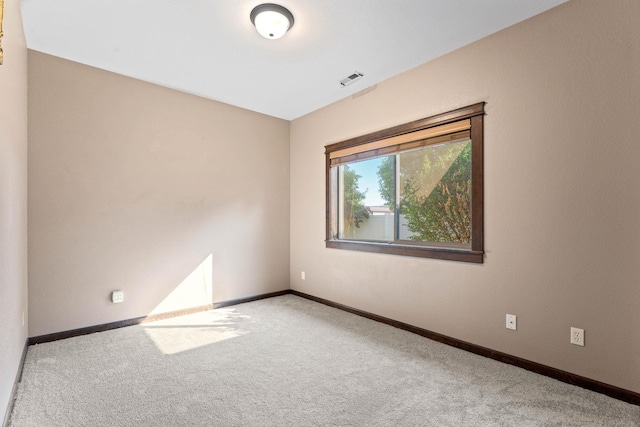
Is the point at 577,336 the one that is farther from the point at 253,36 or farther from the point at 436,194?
the point at 253,36

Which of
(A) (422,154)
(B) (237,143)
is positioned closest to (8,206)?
(B) (237,143)

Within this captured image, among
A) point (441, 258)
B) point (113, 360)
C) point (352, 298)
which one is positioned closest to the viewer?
point (113, 360)

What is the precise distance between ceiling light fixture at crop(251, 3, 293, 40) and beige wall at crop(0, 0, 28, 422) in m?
1.44

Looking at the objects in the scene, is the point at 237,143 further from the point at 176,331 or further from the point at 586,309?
the point at 586,309

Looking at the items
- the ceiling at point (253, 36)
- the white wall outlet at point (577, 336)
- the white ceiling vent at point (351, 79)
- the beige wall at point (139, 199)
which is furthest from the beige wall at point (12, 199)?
the white wall outlet at point (577, 336)

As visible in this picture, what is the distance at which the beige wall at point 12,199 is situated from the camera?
1726 mm

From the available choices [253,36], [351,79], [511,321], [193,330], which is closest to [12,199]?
[193,330]

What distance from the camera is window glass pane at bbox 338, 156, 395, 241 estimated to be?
3.65 m

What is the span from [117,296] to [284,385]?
2.11m

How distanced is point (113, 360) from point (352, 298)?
7.79ft

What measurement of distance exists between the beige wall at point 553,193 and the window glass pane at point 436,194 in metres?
0.31

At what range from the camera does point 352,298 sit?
12.5 feet

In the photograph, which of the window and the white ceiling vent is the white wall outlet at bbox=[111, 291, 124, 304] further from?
the white ceiling vent

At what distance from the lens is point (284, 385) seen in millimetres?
2162
